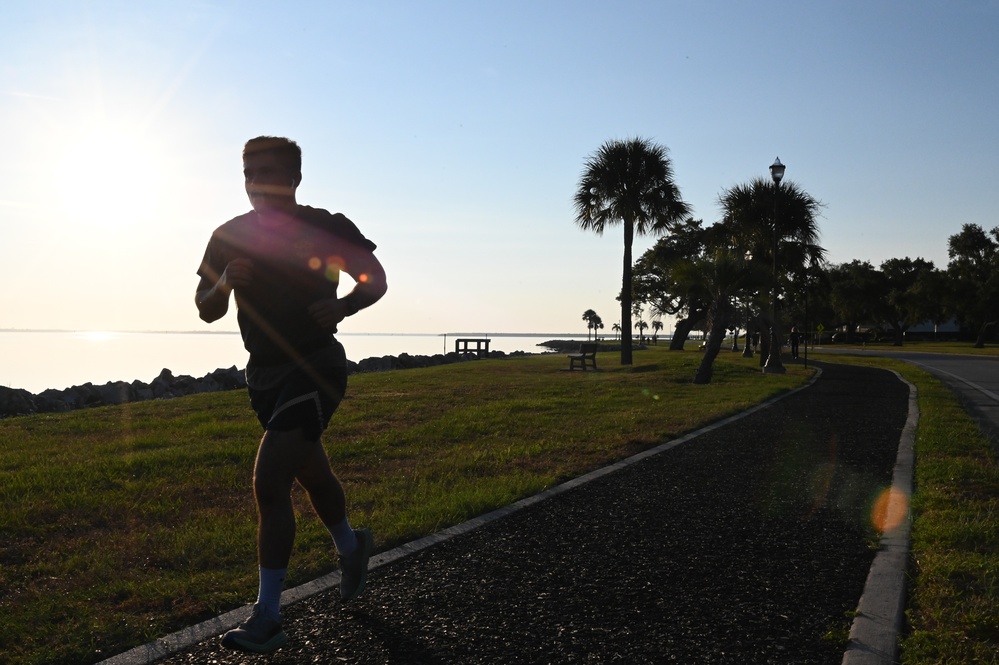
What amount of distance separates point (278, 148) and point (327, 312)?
697mm

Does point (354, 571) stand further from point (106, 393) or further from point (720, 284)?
point (720, 284)

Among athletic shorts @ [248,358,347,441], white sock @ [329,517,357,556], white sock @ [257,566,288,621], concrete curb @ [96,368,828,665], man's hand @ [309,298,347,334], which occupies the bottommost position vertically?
concrete curb @ [96,368,828,665]

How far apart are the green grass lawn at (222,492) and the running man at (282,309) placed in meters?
0.75

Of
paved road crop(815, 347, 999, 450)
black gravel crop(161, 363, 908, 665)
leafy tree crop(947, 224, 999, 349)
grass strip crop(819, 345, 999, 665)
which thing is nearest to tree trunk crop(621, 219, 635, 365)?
paved road crop(815, 347, 999, 450)

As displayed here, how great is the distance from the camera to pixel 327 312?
294 cm

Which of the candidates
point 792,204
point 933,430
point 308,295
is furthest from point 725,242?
point 308,295

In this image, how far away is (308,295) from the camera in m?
3.03

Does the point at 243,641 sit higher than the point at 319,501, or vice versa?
the point at 319,501

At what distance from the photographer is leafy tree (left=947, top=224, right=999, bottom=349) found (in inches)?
2373

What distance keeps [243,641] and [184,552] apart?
5.67 ft

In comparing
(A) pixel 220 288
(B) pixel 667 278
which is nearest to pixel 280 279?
(A) pixel 220 288

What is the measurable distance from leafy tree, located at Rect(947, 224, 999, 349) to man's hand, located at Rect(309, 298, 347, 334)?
6715 cm

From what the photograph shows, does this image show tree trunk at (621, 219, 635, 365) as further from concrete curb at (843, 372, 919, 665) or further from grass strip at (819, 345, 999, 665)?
concrete curb at (843, 372, 919, 665)

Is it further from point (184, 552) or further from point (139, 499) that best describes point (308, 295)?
point (139, 499)
